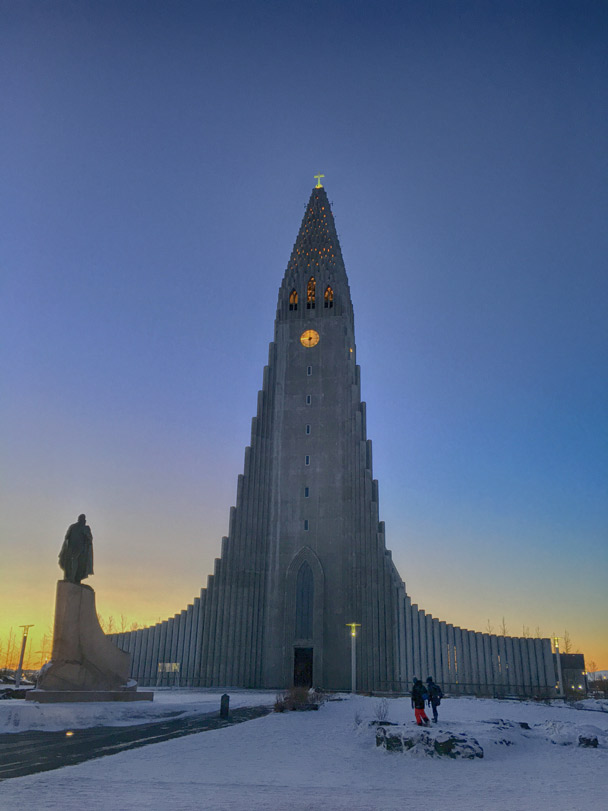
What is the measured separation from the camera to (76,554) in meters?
25.5

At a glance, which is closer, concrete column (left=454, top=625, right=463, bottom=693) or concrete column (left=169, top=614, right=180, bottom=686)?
concrete column (left=454, top=625, right=463, bottom=693)

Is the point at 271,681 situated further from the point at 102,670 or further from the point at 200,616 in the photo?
the point at 102,670

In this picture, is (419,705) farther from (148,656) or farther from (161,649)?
(148,656)

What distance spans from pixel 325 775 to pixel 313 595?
140 ft

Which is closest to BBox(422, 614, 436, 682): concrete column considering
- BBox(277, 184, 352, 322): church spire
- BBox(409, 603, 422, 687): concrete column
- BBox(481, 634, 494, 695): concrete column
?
BBox(409, 603, 422, 687): concrete column

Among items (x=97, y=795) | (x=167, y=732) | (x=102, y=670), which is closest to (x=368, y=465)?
(x=102, y=670)

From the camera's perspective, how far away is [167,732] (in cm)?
1688

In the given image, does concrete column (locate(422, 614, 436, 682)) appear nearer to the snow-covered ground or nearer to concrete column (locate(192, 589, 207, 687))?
concrete column (locate(192, 589, 207, 687))

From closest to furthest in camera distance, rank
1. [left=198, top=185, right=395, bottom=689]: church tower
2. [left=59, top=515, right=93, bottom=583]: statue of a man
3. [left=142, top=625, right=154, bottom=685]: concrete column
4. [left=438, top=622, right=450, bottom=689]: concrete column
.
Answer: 1. [left=59, top=515, right=93, bottom=583]: statue of a man
2. [left=438, top=622, right=450, bottom=689]: concrete column
3. [left=198, top=185, right=395, bottom=689]: church tower
4. [left=142, top=625, right=154, bottom=685]: concrete column

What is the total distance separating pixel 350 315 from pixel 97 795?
60.7 m

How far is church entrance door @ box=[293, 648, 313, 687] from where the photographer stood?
5097cm

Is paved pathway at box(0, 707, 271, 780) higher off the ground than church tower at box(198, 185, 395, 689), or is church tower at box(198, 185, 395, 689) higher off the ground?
church tower at box(198, 185, 395, 689)

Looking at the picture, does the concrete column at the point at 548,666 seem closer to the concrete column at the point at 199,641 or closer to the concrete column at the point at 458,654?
the concrete column at the point at 458,654

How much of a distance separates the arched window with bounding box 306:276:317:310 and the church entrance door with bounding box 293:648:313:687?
32192mm
